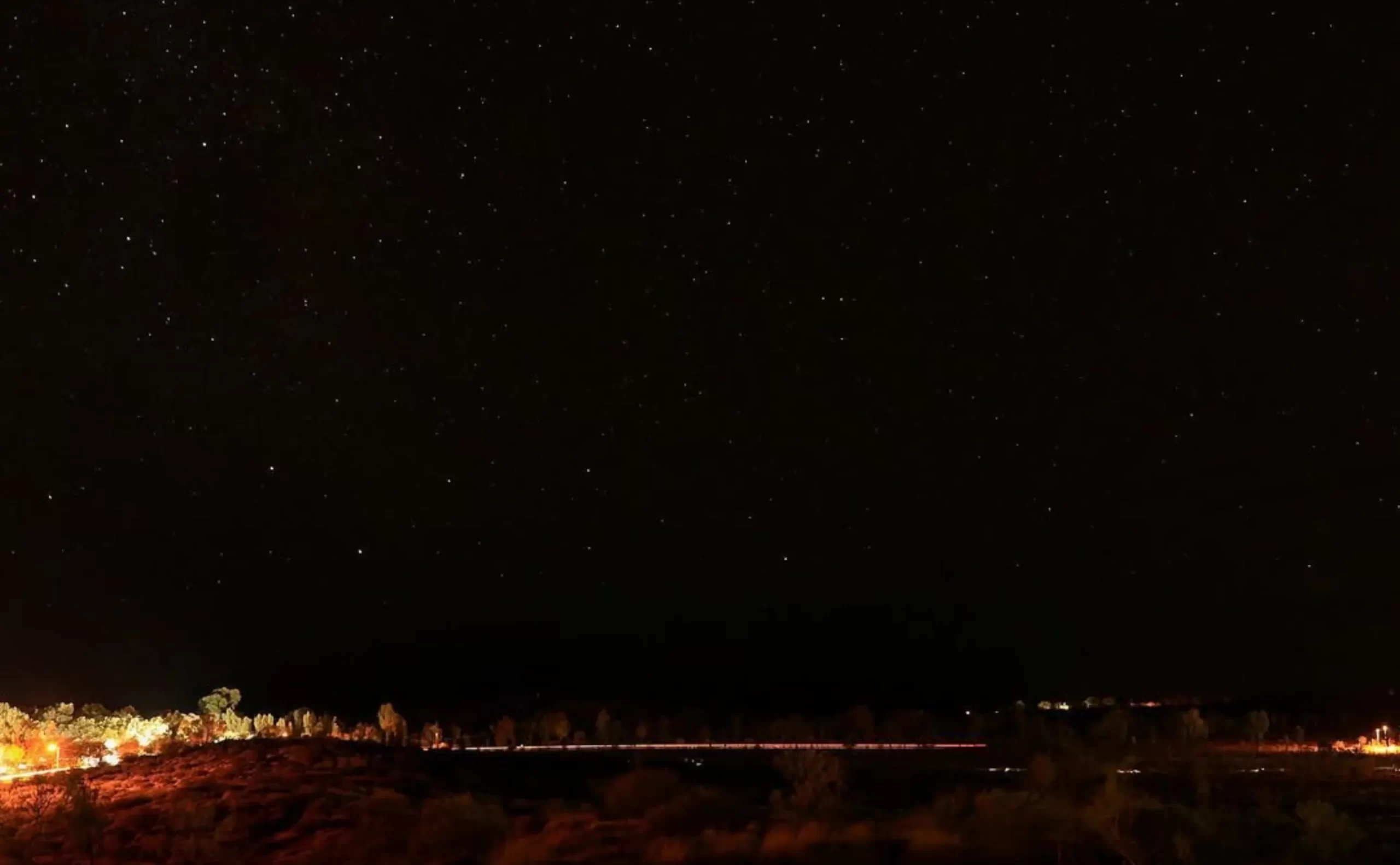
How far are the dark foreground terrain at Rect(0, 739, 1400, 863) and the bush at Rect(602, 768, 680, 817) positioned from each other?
0.09 m

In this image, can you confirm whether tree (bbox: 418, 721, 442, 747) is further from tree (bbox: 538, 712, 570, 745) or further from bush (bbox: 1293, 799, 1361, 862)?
bush (bbox: 1293, 799, 1361, 862)

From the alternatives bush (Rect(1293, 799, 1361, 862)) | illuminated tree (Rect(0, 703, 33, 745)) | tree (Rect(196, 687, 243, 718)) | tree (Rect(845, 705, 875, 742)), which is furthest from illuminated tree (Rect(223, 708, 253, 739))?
bush (Rect(1293, 799, 1361, 862))

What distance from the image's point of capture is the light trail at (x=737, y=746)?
255 feet

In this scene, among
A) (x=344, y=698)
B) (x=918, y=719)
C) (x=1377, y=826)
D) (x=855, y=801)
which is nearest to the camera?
(x=1377, y=826)

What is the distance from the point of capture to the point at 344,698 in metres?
178

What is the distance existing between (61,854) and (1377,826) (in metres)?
31.9

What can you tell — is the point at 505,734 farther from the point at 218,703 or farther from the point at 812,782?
the point at 812,782

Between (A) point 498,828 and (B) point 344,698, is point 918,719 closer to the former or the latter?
(A) point 498,828

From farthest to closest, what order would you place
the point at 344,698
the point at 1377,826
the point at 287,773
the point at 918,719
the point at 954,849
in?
the point at 344,698, the point at 918,719, the point at 287,773, the point at 1377,826, the point at 954,849

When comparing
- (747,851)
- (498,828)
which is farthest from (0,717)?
(747,851)

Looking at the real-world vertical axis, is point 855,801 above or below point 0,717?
below

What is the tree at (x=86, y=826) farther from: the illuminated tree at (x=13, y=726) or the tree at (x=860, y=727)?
the tree at (x=860, y=727)

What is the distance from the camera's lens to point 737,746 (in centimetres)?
8125

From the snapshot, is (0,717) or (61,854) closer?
(61,854)
